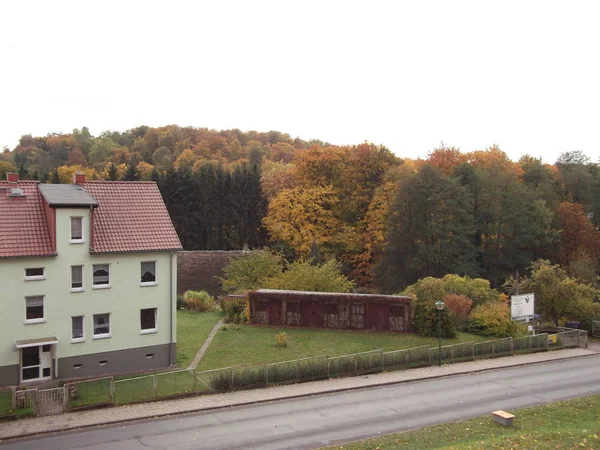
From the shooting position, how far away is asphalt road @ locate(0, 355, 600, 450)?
18969 mm

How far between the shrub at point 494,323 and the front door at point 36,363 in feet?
81.3

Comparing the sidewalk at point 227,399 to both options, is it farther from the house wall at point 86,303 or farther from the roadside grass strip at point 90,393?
the house wall at point 86,303

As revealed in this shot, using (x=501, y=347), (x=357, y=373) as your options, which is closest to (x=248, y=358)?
(x=357, y=373)

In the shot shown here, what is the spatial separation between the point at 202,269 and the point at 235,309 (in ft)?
57.4

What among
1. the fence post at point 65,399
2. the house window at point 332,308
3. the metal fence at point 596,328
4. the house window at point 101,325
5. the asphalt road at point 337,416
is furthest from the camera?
the metal fence at point 596,328

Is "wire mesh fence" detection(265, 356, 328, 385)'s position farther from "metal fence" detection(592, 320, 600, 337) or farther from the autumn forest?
the autumn forest

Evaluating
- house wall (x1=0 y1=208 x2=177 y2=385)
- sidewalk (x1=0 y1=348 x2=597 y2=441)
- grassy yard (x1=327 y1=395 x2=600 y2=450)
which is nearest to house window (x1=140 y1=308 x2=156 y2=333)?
house wall (x1=0 y1=208 x2=177 y2=385)

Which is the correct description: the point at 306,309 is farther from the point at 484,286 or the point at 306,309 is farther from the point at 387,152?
the point at 387,152

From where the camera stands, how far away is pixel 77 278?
26391 millimetres

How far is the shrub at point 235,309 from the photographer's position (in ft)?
124

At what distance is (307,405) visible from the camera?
23.0 meters

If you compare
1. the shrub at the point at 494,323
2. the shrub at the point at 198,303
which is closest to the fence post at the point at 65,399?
the shrub at the point at 198,303

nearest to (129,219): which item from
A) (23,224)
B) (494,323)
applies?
(23,224)

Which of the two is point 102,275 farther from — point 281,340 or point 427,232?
point 427,232
